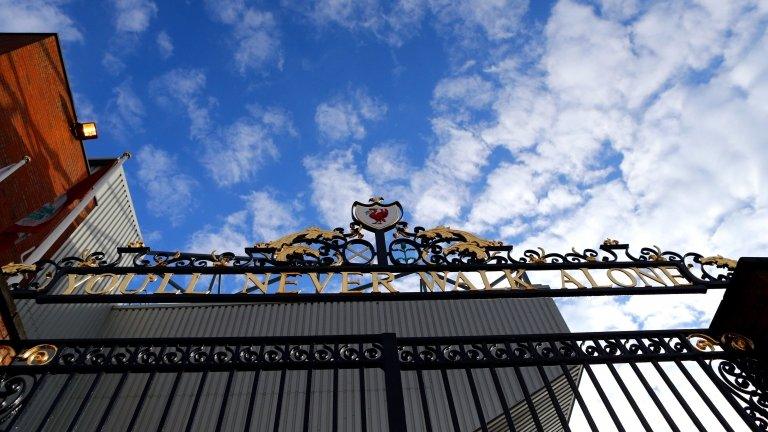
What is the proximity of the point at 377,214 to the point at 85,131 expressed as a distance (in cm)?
1330

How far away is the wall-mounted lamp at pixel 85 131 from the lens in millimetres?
15576

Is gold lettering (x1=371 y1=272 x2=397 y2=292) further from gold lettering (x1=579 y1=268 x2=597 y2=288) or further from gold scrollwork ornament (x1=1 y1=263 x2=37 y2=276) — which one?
gold scrollwork ornament (x1=1 y1=263 x2=37 y2=276)

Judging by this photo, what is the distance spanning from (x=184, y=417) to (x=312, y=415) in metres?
2.83

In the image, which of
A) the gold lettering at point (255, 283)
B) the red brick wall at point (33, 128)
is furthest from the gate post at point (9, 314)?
the red brick wall at point (33, 128)

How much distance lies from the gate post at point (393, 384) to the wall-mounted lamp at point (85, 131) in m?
15.0

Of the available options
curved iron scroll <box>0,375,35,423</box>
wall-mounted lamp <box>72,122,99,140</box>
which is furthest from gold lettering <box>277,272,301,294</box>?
wall-mounted lamp <box>72,122,99,140</box>

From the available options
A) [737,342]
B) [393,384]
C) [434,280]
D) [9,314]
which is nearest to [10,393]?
[9,314]

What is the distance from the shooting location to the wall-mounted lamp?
15.6 m

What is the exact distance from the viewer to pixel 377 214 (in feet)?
20.9

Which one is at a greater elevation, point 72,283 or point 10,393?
→ point 72,283

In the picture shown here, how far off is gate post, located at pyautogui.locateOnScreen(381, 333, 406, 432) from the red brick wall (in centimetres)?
1062

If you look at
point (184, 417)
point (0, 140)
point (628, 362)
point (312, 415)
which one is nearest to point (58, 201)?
point (0, 140)

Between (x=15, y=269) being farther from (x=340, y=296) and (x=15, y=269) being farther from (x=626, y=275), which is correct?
(x=626, y=275)

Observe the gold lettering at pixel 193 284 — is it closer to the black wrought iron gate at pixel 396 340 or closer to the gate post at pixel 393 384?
the black wrought iron gate at pixel 396 340
